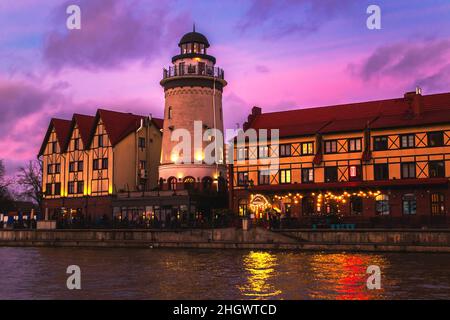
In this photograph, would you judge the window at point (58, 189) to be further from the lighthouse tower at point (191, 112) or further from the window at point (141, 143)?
the lighthouse tower at point (191, 112)

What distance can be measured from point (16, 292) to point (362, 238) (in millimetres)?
25535

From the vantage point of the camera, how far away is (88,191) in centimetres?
6994

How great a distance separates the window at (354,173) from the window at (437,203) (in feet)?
21.2

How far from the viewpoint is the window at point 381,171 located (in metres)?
52.7

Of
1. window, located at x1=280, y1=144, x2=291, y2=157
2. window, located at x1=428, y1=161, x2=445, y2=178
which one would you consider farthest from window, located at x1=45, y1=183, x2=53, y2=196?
window, located at x1=428, y1=161, x2=445, y2=178

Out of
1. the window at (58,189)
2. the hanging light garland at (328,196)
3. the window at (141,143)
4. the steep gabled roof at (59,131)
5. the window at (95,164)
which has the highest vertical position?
the steep gabled roof at (59,131)

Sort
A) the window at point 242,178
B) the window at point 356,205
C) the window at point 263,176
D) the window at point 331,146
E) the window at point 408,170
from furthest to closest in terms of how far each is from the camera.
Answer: the window at point 242,178
the window at point 263,176
the window at point 331,146
the window at point 356,205
the window at point 408,170

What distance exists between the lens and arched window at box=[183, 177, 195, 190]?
2497 inches

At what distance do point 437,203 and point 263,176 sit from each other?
15957 millimetres

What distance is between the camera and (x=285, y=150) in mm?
57875

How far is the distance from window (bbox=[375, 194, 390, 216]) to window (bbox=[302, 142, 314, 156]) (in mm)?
7427

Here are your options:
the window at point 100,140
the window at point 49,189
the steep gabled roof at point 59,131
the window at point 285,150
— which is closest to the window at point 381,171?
the window at point 285,150

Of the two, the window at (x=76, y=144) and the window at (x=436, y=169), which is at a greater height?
the window at (x=76, y=144)
